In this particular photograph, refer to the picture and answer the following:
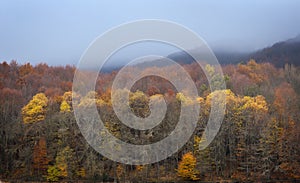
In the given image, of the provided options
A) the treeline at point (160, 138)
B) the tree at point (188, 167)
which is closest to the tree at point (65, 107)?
the treeline at point (160, 138)

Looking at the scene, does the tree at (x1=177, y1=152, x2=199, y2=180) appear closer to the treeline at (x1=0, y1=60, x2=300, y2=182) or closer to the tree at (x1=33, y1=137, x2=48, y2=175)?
the treeline at (x1=0, y1=60, x2=300, y2=182)

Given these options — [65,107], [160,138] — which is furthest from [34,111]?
[160,138]

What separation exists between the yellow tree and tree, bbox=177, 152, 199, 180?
1575 cm

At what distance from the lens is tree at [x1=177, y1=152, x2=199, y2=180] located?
33375 millimetres

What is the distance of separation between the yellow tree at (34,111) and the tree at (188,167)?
15751 mm

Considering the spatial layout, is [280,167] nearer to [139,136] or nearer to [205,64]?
[139,136]

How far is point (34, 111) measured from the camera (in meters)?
40.1

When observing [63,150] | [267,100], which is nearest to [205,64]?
[267,100]

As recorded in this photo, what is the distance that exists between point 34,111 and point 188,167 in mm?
17750

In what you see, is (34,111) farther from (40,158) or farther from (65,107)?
(40,158)

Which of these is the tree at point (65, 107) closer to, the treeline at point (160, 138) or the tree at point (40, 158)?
the treeline at point (160, 138)

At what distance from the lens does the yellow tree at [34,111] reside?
39312 mm

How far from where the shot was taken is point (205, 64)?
5056cm

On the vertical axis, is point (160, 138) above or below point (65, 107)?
below
